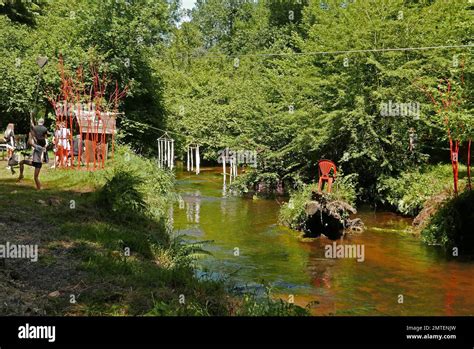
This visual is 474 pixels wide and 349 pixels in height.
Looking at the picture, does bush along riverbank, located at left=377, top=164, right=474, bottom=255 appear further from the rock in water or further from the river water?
the rock in water

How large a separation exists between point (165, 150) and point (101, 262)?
27027mm

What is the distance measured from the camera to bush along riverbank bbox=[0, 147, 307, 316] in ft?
22.7

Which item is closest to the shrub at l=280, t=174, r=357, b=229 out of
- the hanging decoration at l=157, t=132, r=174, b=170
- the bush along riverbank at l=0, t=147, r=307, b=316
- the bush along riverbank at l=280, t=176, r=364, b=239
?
the bush along riverbank at l=280, t=176, r=364, b=239

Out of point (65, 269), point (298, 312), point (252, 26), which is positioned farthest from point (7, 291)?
point (252, 26)

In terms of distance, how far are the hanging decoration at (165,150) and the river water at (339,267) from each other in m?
10.4

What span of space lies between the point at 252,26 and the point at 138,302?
64437mm

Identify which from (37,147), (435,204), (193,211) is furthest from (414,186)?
(37,147)

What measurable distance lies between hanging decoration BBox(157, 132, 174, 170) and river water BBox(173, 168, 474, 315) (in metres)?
10.4

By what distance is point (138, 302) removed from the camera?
7211 millimetres

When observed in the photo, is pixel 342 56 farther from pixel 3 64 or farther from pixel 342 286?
pixel 3 64

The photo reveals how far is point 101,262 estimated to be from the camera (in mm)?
8742

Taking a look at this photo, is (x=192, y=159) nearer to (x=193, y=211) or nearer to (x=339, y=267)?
(x=193, y=211)
